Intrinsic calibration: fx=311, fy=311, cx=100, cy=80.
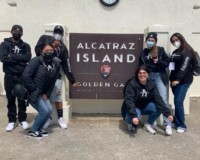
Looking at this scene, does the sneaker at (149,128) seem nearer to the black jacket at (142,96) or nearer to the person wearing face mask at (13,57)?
the black jacket at (142,96)

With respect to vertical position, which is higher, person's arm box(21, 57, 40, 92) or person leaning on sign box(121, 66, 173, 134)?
person's arm box(21, 57, 40, 92)

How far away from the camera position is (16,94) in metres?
5.05

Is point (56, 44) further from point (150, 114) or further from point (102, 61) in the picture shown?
point (150, 114)

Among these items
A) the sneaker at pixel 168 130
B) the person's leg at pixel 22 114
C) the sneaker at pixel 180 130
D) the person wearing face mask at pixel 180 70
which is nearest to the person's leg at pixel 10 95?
the person's leg at pixel 22 114

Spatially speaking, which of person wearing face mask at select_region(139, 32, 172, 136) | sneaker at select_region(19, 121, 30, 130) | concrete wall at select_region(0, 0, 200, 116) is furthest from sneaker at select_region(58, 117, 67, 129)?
person wearing face mask at select_region(139, 32, 172, 136)

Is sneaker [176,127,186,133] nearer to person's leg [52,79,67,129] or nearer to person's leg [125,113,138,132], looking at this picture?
person's leg [125,113,138,132]

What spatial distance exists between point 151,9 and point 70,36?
194 cm

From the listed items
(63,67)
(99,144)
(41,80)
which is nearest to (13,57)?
(41,80)

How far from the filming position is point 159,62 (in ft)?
18.4

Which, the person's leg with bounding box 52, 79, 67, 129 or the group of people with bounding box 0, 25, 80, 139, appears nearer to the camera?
the group of people with bounding box 0, 25, 80, 139

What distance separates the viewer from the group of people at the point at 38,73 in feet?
16.5

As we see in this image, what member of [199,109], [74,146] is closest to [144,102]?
[74,146]

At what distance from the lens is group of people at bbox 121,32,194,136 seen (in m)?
5.30

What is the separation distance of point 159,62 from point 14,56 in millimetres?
2545
